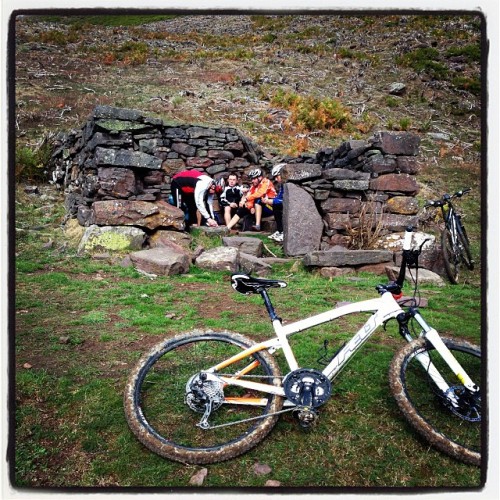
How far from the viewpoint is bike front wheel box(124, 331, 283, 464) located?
2.90 metres

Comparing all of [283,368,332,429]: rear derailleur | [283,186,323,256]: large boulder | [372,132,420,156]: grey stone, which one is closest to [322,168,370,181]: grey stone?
[283,186,323,256]: large boulder

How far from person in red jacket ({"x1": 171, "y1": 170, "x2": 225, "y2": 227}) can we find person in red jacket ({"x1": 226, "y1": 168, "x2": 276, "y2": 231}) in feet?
2.33

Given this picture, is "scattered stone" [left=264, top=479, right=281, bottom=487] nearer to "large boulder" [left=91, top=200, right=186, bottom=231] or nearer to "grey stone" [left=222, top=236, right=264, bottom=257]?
"grey stone" [left=222, top=236, right=264, bottom=257]

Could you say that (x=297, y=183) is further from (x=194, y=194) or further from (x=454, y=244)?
(x=454, y=244)

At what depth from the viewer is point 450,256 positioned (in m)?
6.99

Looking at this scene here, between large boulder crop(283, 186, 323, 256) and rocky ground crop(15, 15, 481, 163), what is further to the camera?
large boulder crop(283, 186, 323, 256)

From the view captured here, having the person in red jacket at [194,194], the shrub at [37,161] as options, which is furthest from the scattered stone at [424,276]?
the shrub at [37,161]

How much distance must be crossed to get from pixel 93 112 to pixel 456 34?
7.45m

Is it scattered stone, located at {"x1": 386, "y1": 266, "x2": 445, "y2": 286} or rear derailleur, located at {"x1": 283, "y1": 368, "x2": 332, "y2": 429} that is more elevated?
scattered stone, located at {"x1": 386, "y1": 266, "x2": 445, "y2": 286}

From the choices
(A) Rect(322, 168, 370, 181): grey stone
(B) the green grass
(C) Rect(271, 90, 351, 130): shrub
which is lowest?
(B) the green grass

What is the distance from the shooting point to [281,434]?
10.2 ft

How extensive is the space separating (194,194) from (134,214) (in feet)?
5.45

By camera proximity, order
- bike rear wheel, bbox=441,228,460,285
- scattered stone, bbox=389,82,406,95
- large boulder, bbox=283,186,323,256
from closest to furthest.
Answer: scattered stone, bbox=389,82,406,95
bike rear wheel, bbox=441,228,460,285
large boulder, bbox=283,186,323,256

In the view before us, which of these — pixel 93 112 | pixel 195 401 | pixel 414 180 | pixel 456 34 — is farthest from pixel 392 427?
pixel 93 112
